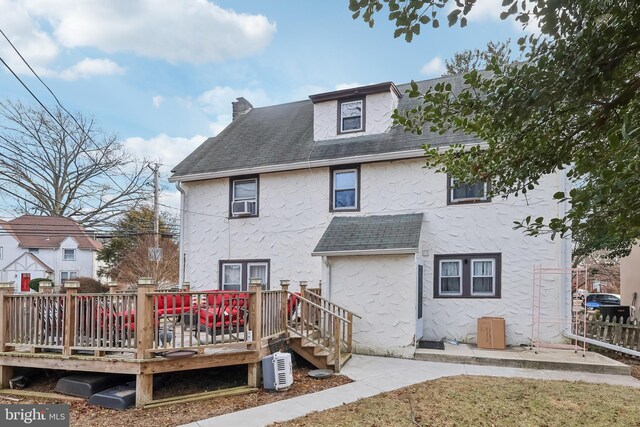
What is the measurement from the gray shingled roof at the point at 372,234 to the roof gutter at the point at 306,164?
1.56m

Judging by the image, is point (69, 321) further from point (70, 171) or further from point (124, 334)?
point (70, 171)

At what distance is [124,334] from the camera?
239 inches

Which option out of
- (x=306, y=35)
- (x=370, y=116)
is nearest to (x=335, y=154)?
(x=370, y=116)

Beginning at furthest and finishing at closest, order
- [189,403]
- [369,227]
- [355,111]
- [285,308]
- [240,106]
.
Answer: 1. [240,106]
2. [355,111]
3. [369,227]
4. [285,308]
5. [189,403]

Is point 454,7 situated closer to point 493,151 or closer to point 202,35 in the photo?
point 493,151

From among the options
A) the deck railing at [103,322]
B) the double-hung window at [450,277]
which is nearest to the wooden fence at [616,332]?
the double-hung window at [450,277]

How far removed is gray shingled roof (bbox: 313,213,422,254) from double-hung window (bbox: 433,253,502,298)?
49.7 inches

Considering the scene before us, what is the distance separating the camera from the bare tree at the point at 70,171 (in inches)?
947

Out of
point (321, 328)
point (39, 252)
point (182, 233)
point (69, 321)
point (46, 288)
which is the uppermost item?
point (182, 233)

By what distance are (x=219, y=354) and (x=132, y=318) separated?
151 cm

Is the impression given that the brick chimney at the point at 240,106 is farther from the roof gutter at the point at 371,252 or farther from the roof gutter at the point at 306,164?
the roof gutter at the point at 371,252

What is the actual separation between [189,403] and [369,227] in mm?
5784
